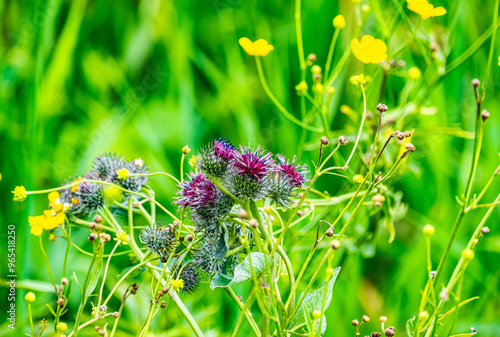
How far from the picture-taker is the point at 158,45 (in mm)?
1339

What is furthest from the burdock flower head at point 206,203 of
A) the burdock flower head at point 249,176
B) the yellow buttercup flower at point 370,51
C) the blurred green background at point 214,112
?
the blurred green background at point 214,112

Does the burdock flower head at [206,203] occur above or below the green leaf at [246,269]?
above

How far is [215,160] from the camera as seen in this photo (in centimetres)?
36

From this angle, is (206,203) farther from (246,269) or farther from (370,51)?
(370,51)

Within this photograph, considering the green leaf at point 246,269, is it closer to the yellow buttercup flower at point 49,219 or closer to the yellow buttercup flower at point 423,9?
the yellow buttercup flower at point 49,219

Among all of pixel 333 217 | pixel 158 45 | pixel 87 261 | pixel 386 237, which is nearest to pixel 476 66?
pixel 386 237

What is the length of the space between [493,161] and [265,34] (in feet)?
1.80

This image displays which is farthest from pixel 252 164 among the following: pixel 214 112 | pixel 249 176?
pixel 214 112

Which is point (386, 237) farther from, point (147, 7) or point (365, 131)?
point (147, 7)

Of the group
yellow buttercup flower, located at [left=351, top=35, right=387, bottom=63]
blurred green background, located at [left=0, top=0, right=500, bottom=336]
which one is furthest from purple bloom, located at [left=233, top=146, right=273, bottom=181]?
blurred green background, located at [left=0, top=0, right=500, bottom=336]

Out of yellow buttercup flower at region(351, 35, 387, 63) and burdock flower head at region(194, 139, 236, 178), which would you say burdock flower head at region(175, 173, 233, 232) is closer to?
burdock flower head at region(194, 139, 236, 178)

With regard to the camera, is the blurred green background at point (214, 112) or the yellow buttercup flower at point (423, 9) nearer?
the yellow buttercup flower at point (423, 9)

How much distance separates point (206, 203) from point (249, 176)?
35 millimetres

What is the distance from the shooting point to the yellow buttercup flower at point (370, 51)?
0.40m
